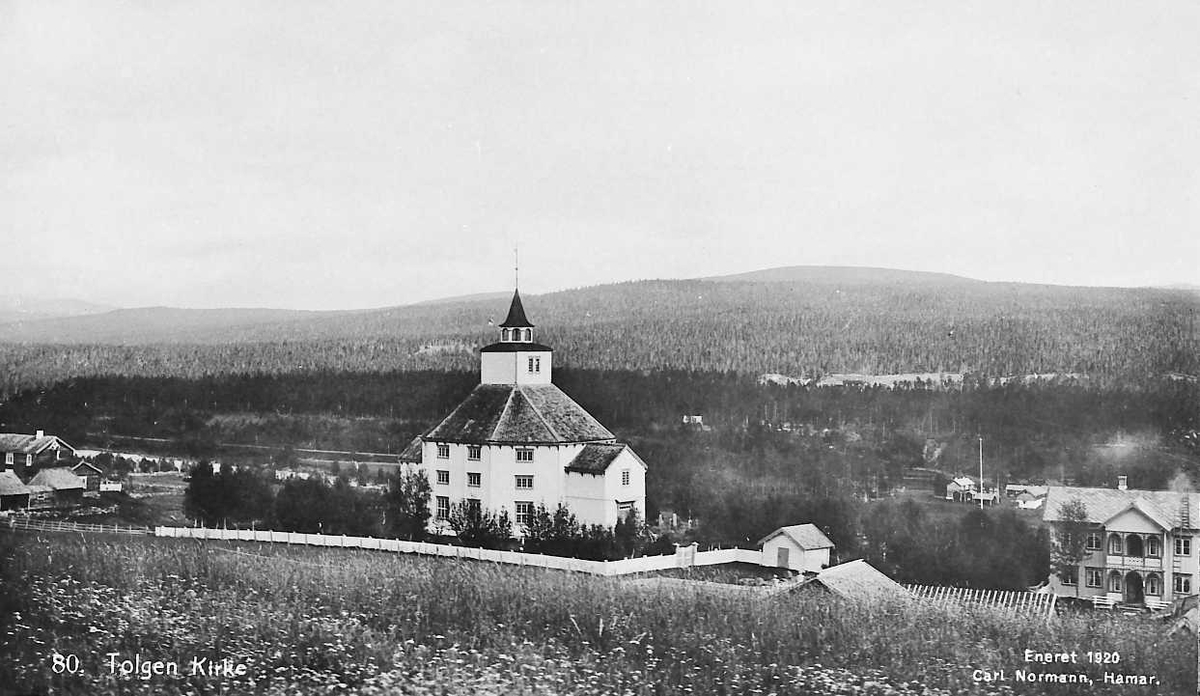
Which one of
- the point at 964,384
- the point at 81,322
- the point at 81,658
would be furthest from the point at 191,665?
the point at 964,384

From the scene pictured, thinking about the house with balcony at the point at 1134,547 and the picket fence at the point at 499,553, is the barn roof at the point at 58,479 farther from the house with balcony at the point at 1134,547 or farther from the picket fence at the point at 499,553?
the house with balcony at the point at 1134,547

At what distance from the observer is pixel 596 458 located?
966 cm

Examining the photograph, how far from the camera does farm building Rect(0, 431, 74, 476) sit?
28.5 feet

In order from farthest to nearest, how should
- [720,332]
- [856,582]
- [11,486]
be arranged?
[720,332] < [11,486] < [856,582]

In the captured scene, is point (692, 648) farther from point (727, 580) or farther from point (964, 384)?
point (964, 384)

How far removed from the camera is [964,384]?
28.4 ft

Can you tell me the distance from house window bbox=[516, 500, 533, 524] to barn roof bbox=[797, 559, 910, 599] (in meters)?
2.44

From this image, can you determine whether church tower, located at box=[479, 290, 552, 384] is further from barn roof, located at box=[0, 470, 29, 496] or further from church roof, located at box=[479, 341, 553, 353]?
barn roof, located at box=[0, 470, 29, 496]

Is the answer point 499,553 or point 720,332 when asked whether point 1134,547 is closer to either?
point 720,332

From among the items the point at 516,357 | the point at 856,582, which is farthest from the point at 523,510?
the point at 856,582

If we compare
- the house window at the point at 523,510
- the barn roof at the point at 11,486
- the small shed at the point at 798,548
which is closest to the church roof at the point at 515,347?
the house window at the point at 523,510

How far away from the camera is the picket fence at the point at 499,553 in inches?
352

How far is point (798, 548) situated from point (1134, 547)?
2.39 meters

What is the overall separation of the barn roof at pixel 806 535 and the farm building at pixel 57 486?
5.58m
